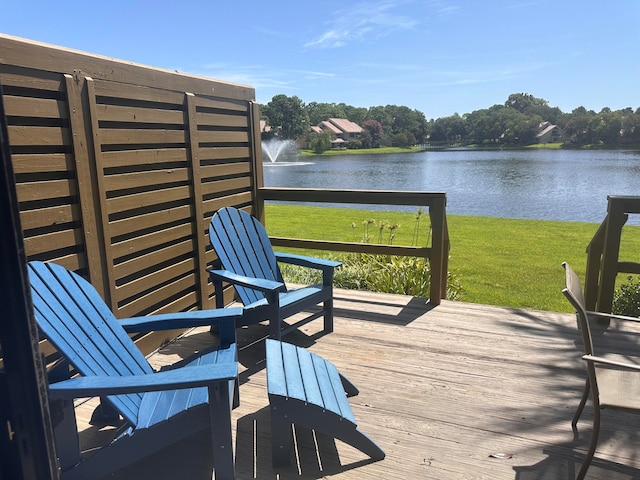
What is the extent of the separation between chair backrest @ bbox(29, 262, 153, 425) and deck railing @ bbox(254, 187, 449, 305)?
2.61 metres

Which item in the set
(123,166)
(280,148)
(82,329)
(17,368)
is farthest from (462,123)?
(17,368)

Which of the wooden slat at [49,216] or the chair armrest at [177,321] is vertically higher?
the wooden slat at [49,216]

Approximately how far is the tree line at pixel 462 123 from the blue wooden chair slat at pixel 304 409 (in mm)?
43653

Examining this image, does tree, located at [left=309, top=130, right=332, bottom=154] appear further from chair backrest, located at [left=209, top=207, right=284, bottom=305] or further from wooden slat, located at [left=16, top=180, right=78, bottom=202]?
wooden slat, located at [left=16, top=180, right=78, bottom=202]

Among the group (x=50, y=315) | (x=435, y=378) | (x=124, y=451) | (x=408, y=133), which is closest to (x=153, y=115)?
(x=50, y=315)

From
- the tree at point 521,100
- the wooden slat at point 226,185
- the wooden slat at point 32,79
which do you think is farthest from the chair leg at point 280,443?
the tree at point 521,100

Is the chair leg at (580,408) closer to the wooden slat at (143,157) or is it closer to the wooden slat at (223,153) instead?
the wooden slat at (143,157)

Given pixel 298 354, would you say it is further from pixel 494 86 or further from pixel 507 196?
pixel 494 86

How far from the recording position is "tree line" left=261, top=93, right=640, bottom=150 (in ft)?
Result: 140

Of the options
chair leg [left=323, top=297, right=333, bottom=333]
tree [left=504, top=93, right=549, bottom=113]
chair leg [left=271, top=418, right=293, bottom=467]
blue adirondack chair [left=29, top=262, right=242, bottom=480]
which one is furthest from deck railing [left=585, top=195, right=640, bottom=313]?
tree [left=504, top=93, right=549, bottom=113]

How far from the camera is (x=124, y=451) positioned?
187 cm

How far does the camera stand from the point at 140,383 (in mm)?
1773

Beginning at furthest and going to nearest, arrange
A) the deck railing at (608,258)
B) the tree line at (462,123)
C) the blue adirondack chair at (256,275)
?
the tree line at (462,123), the deck railing at (608,258), the blue adirondack chair at (256,275)

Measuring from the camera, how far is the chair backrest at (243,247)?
3570 millimetres
